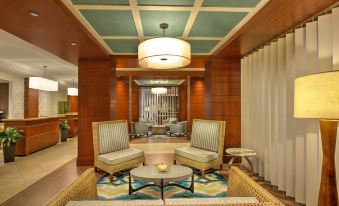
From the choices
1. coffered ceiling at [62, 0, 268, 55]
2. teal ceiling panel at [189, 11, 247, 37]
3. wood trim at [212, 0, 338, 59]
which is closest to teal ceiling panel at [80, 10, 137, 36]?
coffered ceiling at [62, 0, 268, 55]

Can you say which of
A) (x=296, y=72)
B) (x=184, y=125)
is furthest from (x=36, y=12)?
(x=184, y=125)

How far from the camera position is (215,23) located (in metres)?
3.80

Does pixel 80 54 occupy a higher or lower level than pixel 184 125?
higher

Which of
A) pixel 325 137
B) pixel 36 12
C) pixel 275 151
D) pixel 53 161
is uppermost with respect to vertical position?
pixel 36 12

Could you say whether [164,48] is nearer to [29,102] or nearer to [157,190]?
[157,190]

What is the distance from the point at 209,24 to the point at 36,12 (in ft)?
8.27

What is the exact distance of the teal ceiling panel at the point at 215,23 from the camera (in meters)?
3.44

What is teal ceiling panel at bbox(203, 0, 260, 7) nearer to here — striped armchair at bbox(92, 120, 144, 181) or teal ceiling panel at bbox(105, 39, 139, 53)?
teal ceiling panel at bbox(105, 39, 139, 53)

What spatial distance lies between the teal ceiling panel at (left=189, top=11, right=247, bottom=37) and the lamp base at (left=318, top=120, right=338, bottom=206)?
2.20 m

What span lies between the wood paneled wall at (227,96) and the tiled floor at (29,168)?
4075 millimetres

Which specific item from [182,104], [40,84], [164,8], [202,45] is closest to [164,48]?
[164,8]

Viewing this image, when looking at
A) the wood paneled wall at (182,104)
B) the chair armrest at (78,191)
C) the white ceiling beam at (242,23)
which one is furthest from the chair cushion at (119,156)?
the wood paneled wall at (182,104)

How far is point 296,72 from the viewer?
3463 mm

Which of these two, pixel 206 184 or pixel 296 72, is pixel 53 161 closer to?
pixel 206 184
